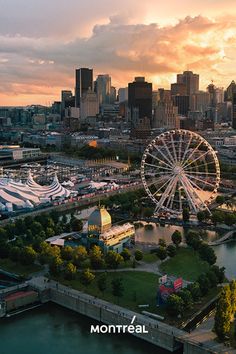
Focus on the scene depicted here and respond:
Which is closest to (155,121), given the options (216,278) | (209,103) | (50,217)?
(209,103)

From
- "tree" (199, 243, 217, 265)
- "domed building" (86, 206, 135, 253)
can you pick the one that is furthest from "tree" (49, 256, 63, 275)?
"tree" (199, 243, 217, 265)

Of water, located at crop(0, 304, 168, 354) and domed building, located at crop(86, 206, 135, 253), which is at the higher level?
domed building, located at crop(86, 206, 135, 253)

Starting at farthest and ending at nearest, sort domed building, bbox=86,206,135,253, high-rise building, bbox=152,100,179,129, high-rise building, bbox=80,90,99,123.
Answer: high-rise building, bbox=80,90,99,123
high-rise building, bbox=152,100,179,129
domed building, bbox=86,206,135,253

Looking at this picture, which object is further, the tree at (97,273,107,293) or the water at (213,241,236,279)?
the water at (213,241,236,279)

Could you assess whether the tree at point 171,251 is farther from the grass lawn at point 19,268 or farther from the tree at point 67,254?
the grass lawn at point 19,268

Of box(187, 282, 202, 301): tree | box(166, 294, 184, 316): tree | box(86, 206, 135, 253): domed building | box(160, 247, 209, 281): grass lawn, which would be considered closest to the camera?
box(166, 294, 184, 316): tree

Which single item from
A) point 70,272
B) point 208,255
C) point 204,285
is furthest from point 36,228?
point 204,285

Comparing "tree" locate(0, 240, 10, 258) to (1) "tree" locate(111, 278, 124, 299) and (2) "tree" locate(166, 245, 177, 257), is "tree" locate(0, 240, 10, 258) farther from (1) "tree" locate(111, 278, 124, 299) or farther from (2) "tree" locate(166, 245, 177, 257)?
(2) "tree" locate(166, 245, 177, 257)
